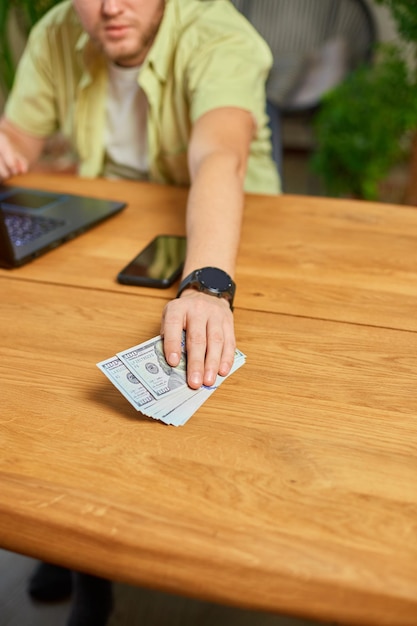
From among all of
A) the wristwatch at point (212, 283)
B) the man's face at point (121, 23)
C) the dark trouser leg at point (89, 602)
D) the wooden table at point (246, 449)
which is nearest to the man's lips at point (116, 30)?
the man's face at point (121, 23)

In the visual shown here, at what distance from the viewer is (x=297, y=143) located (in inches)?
182

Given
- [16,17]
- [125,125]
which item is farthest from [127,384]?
[16,17]

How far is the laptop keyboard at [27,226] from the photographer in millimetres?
1131

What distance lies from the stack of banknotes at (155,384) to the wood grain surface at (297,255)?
221 mm

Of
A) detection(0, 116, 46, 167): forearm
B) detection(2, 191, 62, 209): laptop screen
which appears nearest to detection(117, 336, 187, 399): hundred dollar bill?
detection(2, 191, 62, 209): laptop screen

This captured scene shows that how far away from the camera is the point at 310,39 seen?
153 inches

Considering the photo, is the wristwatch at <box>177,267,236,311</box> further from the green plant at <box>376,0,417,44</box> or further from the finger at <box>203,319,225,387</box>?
the green plant at <box>376,0,417,44</box>

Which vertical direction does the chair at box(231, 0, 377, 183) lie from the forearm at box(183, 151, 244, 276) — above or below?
below

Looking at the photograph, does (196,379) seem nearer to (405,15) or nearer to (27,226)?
(27,226)

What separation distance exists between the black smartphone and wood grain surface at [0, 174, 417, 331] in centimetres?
2

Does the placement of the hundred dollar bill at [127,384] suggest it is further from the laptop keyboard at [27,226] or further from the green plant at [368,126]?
the green plant at [368,126]

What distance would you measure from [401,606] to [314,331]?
431 millimetres

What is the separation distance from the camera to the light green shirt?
1380 millimetres

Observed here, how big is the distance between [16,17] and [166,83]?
245 centimetres
